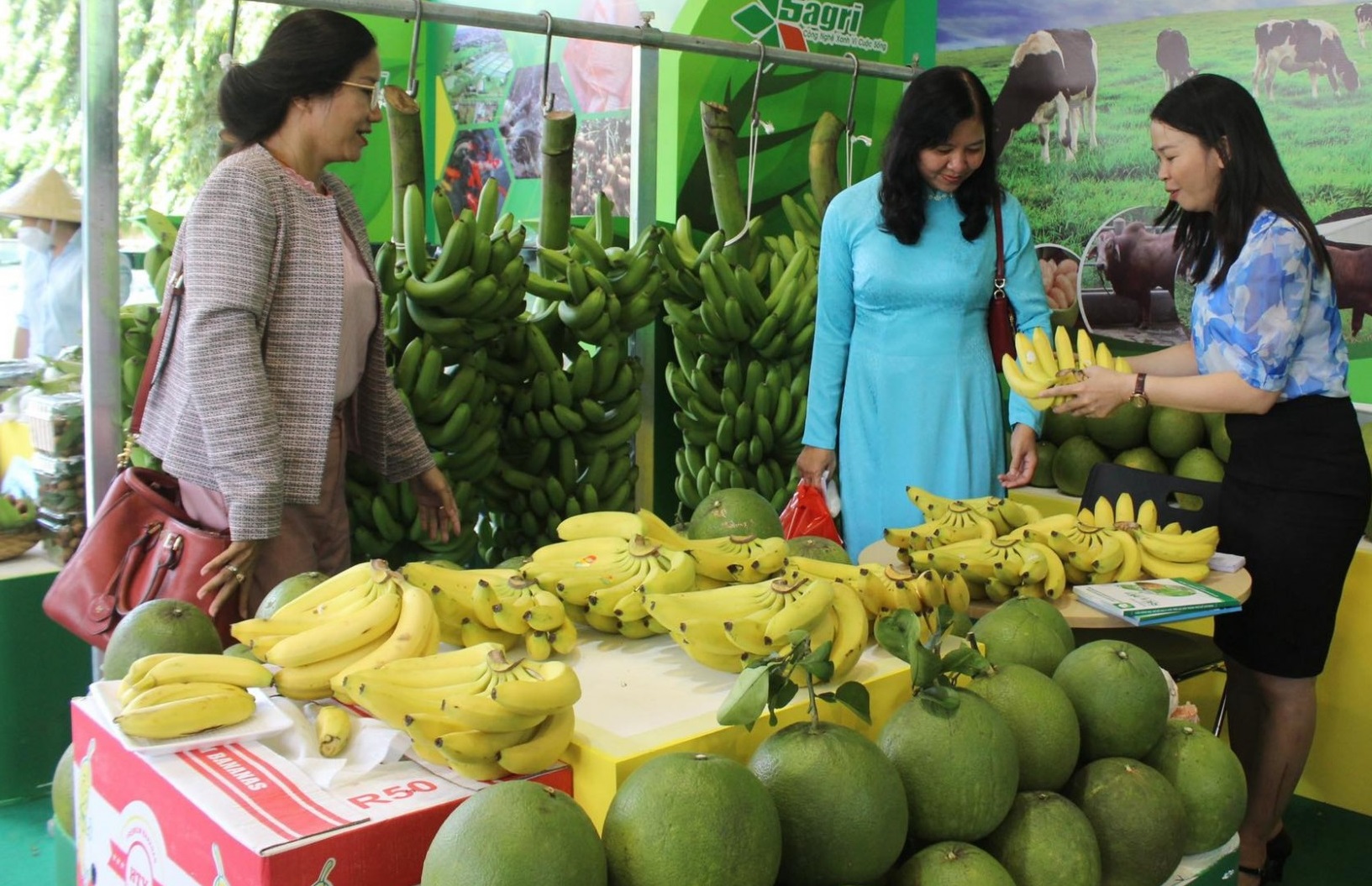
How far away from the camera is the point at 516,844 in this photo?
39.6 inches

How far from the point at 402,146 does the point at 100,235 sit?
2.55 ft

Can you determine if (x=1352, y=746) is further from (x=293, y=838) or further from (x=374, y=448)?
(x=293, y=838)

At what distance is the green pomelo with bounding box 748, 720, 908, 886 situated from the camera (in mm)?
1180

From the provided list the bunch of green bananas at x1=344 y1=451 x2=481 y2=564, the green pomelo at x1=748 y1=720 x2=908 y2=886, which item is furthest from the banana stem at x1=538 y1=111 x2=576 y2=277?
the green pomelo at x1=748 y1=720 x2=908 y2=886

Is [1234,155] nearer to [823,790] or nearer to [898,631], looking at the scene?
[898,631]

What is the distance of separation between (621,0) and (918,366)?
3.92m

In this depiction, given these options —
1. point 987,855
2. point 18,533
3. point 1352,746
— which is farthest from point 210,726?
point 1352,746

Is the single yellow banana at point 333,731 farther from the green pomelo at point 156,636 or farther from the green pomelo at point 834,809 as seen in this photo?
the green pomelo at point 834,809

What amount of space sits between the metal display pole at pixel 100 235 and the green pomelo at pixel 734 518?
1.46m

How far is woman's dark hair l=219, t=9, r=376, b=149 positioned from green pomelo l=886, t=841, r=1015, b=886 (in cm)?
187

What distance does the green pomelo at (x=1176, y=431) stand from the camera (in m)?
3.76

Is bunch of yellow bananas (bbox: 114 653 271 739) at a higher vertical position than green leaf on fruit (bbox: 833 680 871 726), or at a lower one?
lower

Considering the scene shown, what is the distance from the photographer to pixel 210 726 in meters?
1.35

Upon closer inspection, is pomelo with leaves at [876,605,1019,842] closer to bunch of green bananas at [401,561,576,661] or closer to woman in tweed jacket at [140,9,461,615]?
bunch of green bananas at [401,561,576,661]
